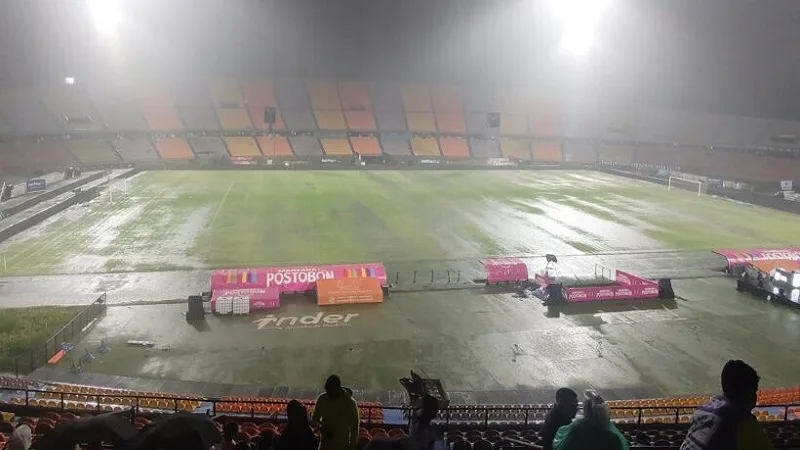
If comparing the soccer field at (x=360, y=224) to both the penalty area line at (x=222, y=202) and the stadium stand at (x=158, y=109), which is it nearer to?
the penalty area line at (x=222, y=202)

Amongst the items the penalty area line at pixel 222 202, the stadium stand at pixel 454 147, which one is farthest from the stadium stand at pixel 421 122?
the penalty area line at pixel 222 202

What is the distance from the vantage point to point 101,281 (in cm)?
2627

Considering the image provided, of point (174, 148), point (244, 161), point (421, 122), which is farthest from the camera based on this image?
point (421, 122)

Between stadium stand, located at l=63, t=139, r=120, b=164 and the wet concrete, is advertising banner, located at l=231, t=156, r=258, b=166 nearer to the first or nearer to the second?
stadium stand, located at l=63, t=139, r=120, b=164

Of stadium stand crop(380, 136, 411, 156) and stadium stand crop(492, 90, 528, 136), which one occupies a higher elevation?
stadium stand crop(492, 90, 528, 136)

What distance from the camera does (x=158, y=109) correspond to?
8456cm

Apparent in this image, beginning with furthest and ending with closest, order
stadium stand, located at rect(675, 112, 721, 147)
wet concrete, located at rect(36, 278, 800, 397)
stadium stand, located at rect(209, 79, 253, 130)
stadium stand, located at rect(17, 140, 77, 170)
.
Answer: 1. stadium stand, located at rect(209, 79, 253, 130)
2. stadium stand, located at rect(675, 112, 721, 147)
3. stadium stand, located at rect(17, 140, 77, 170)
4. wet concrete, located at rect(36, 278, 800, 397)

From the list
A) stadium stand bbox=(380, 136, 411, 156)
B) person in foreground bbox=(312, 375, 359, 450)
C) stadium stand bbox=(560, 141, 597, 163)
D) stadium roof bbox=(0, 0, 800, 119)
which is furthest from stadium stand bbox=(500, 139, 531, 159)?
person in foreground bbox=(312, 375, 359, 450)

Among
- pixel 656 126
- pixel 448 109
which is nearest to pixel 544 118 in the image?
pixel 448 109

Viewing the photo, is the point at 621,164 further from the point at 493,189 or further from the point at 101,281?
the point at 101,281

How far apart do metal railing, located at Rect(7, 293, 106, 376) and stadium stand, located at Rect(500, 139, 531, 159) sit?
239 feet

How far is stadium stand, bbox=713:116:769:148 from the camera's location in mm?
73500

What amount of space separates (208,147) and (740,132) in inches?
2714

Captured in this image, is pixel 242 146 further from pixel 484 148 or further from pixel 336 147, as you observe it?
pixel 484 148
